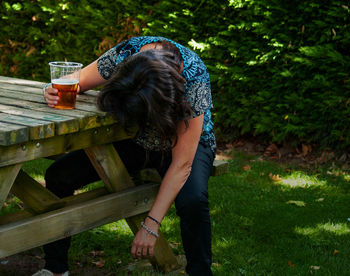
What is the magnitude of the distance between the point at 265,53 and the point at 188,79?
9.58 feet

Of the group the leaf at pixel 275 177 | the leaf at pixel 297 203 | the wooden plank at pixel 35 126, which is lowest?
the leaf at pixel 275 177

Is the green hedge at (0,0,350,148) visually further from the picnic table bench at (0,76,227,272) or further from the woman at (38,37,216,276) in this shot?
the woman at (38,37,216,276)

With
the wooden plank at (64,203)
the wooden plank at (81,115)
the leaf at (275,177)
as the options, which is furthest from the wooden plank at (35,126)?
the leaf at (275,177)

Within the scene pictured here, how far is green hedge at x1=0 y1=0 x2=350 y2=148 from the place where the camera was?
491 cm

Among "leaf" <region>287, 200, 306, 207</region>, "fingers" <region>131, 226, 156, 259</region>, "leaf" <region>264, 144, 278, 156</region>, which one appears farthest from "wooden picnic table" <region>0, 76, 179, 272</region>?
"leaf" <region>264, 144, 278, 156</region>

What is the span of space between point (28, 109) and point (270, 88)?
3.37m

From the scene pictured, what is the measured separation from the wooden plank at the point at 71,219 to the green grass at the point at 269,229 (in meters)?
0.62

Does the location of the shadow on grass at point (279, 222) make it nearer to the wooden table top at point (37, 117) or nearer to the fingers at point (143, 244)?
the fingers at point (143, 244)

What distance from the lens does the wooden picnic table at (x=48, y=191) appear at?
2.14m

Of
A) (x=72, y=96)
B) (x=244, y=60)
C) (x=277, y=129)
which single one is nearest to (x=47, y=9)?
(x=244, y=60)

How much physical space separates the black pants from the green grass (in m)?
0.47

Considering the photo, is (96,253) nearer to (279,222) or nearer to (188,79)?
(279,222)

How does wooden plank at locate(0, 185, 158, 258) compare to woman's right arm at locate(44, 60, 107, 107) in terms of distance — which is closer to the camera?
wooden plank at locate(0, 185, 158, 258)

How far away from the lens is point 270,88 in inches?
210
